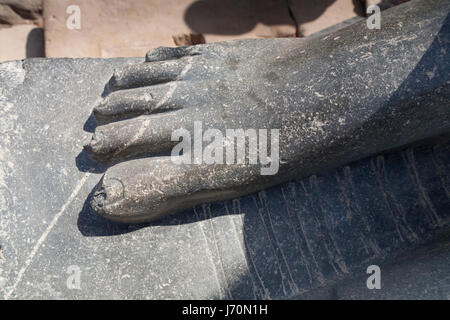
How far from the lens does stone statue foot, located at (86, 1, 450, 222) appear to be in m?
1.04

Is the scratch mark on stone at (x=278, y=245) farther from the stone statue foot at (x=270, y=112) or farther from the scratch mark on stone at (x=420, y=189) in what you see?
the scratch mark on stone at (x=420, y=189)

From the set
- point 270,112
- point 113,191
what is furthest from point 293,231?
point 113,191

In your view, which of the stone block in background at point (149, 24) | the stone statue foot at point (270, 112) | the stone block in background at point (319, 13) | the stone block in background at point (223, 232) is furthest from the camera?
the stone block in background at point (319, 13)

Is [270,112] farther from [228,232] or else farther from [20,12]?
[20,12]

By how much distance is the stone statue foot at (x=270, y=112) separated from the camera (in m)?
1.04

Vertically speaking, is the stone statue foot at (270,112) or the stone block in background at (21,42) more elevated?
the stone block in background at (21,42)

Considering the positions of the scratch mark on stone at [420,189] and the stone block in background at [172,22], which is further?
the stone block in background at [172,22]

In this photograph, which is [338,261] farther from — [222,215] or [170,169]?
[170,169]

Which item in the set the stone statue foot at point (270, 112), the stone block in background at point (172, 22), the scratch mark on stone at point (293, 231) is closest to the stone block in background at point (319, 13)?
the stone block in background at point (172, 22)

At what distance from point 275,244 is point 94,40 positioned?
1401 mm

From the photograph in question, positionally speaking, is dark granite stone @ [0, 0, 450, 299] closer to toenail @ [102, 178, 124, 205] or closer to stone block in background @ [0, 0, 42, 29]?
toenail @ [102, 178, 124, 205]

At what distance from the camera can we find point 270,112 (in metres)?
1.09

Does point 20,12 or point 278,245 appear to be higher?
point 20,12

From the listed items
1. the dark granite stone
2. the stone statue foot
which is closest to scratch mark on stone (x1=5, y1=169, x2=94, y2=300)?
the dark granite stone
